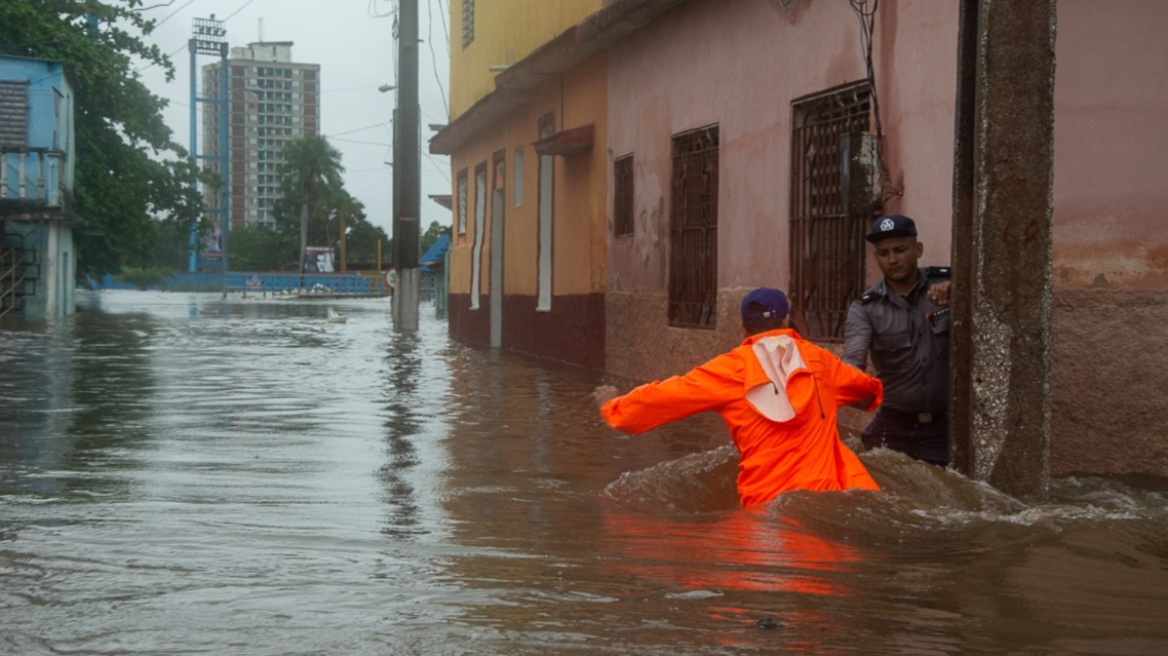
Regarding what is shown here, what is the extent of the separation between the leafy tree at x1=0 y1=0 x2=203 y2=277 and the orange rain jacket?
108ft

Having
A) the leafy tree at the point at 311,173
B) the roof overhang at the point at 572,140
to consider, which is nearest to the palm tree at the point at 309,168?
the leafy tree at the point at 311,173

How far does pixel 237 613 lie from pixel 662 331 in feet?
35.4

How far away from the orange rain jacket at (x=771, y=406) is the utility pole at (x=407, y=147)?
21.7 meters

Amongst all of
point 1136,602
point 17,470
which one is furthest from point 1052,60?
point 17,470

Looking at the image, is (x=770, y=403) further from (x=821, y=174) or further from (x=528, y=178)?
(x=528, y=178)

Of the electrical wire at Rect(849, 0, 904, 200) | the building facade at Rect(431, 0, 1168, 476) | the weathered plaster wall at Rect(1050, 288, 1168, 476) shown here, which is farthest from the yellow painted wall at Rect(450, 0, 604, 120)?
the weathered plaster wall at Rect(1050, 288, 1168, 476)

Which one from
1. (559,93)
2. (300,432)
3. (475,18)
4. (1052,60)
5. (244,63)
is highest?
(244,63)

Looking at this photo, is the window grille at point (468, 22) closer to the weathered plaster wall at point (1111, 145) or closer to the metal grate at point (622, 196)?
the metal grate at point (622, 196)

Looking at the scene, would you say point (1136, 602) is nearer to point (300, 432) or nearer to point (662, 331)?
point (300, 432)

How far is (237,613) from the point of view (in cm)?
447

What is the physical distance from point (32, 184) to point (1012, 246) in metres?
30.8

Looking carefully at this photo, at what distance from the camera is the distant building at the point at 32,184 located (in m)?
33.5

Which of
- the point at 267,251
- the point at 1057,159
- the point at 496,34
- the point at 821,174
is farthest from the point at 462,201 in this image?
the point at 267,251

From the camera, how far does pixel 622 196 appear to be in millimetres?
16766
